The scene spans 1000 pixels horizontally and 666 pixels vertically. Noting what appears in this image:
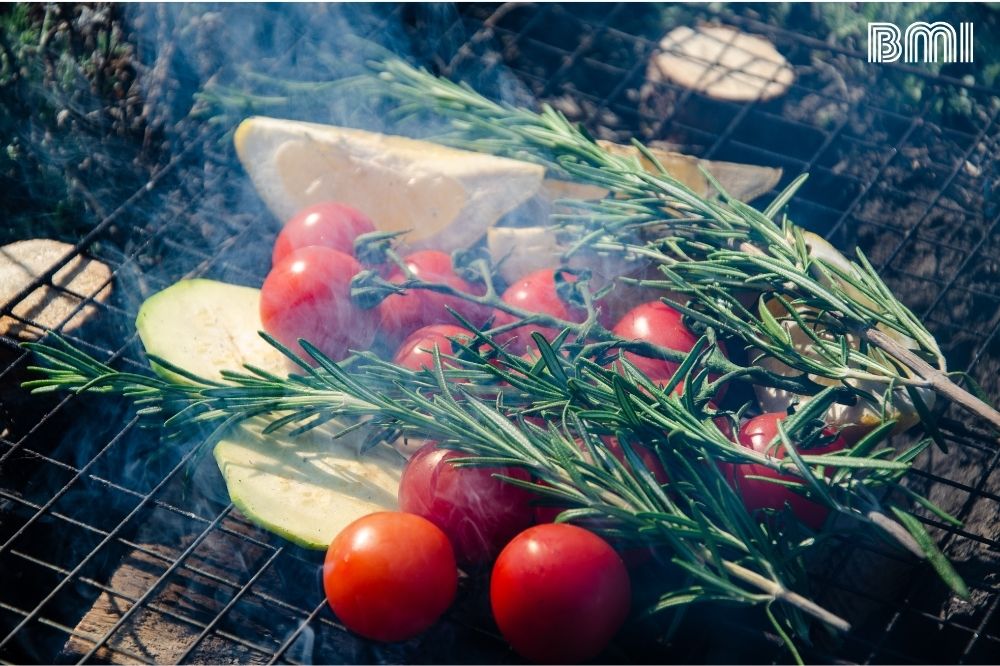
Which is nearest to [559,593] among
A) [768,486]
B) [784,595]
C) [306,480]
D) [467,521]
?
[467,521]

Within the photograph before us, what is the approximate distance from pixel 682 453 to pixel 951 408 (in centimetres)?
140

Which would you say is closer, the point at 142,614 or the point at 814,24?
the point at 142,614

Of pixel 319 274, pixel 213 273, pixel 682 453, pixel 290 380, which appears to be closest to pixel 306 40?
pixel 213 273

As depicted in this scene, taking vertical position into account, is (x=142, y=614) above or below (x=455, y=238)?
below

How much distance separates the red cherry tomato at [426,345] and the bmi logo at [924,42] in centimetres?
255

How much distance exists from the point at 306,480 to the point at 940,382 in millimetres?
1479

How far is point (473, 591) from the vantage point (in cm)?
221

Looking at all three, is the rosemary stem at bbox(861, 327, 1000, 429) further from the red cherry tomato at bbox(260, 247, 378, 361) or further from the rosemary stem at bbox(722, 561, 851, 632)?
the red cherry tomato at bbox(260, 247, 378, 361)

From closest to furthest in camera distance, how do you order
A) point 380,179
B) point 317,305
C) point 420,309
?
point 317,305
point 420,309
point 380,179

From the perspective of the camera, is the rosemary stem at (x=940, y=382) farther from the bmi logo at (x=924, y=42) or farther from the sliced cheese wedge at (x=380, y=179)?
the bmi logo at (x=924, y=42)

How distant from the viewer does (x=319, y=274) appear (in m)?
2.34

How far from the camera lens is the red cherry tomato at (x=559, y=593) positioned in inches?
71.6

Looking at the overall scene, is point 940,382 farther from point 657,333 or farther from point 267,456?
point 267,456

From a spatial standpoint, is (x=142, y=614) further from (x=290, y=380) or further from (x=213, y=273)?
(x=213, y=273)
